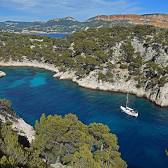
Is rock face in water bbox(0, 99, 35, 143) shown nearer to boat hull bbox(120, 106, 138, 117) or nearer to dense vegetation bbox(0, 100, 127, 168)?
dense vegetation bbox(0, 100, 127, 168)

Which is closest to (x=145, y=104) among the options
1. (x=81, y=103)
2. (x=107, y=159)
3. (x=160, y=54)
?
(x=81, y=103)

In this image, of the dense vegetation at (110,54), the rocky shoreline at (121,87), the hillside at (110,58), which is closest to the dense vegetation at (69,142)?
the rocky shoreline at (121,87)

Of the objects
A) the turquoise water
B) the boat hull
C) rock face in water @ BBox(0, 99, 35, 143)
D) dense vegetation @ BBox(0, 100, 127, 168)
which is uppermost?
dense vegetation @ BBox(0, 100, 127, 168)

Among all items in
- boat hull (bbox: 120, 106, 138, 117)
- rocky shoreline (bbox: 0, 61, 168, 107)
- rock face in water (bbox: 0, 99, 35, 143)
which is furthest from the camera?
rocky shoreline (bbox: 0, 61, 168, 107)

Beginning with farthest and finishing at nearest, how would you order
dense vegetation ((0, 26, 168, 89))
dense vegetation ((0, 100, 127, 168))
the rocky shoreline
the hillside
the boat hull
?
dense vegetation ((0, 26, 168, 89)) → the hillside → the rocky shoreline → the boat hull → dense vegetation ((0, 100, 127, 168))

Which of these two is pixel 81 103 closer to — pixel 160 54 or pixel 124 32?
pixel 160 54

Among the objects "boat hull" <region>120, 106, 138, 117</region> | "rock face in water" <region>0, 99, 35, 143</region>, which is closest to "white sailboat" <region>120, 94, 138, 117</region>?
"boat hull" <region>120, 106, 138, 117</region>

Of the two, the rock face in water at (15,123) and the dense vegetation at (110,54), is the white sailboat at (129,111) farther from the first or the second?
the rock face in water at (15,123)

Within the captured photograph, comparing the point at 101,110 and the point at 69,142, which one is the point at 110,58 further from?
the point at 69,142
